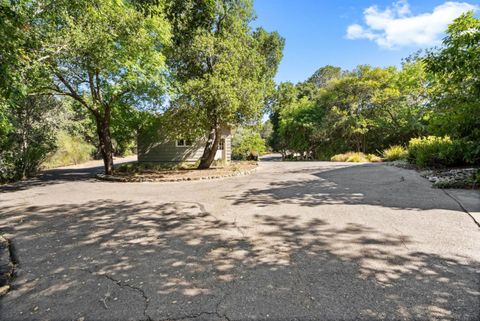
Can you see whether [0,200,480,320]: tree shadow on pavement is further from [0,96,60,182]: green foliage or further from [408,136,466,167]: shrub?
[0,96,60,182]: green foliage

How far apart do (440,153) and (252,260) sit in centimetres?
967

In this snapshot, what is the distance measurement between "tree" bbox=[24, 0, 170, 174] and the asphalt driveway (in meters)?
5.27

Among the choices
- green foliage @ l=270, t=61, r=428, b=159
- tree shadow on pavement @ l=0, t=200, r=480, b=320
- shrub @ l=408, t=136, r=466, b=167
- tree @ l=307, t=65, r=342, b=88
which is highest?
tree @ l=307, t=65, r=342, b=88

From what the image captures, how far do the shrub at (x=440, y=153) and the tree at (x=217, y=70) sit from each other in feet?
25.1

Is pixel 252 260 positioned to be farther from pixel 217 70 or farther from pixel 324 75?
pixel 324 75

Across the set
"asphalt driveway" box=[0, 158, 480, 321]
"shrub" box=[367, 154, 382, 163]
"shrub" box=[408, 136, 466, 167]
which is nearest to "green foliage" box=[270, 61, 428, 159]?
"shrub" box=[367, 154, 382, 163]

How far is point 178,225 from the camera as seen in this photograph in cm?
490

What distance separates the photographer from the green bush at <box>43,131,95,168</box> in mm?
19348

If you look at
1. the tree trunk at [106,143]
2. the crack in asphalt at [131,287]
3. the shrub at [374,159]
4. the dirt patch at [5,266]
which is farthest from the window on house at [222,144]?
the crack in asphalt at [131,287]

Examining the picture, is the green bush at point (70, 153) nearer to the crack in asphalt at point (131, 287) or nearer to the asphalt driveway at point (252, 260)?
the asphalt driveway at point (252, 260)

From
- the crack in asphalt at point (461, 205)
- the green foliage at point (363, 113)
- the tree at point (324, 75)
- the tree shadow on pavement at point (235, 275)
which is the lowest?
the tree shadow on pavement at point (235, 275)

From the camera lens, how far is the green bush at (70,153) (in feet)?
63.5

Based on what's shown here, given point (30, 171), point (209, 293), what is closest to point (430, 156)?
point (209, 293)

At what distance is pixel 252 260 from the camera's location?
→ 3322 mm
